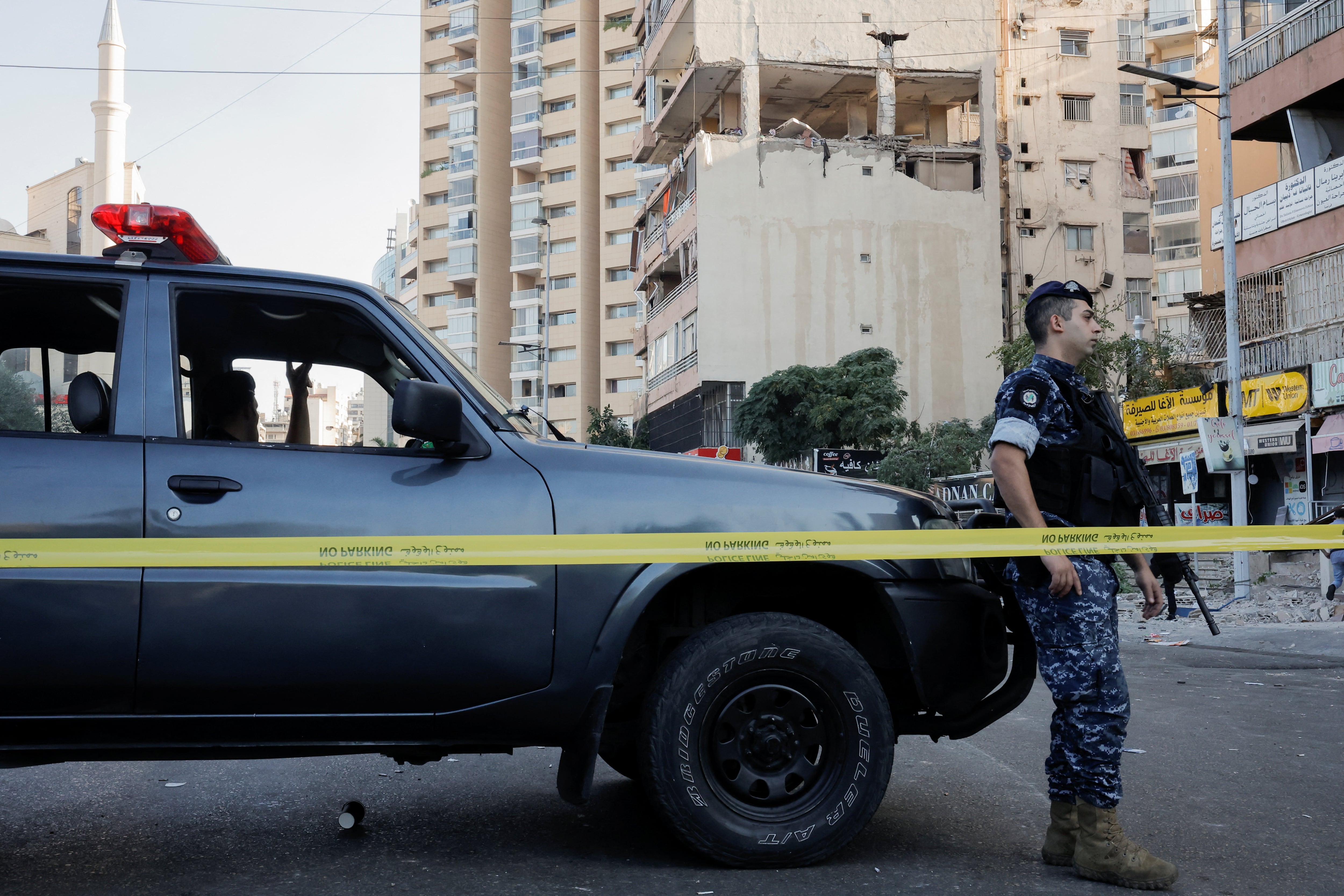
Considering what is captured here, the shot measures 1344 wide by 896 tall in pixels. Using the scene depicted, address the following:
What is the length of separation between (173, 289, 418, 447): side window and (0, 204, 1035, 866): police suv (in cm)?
2

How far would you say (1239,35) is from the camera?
28.0m

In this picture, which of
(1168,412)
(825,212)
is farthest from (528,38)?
(1168,412)

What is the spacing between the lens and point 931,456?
32094mm

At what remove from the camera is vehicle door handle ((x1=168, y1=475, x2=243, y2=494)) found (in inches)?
142

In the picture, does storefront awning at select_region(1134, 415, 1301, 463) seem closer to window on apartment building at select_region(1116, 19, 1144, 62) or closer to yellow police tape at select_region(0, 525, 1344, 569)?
yellow police tape at select_region(0, 525, 1344, 569)

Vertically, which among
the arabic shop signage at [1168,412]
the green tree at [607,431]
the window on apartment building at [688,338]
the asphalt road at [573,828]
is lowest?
the asphalt road at [573,828]

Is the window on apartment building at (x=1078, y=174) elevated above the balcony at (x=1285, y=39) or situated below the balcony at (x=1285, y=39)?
above

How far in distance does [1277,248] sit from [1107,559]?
23.5 m

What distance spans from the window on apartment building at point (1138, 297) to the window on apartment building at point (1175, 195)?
66.0 feet

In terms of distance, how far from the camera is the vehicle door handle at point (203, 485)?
3.60m

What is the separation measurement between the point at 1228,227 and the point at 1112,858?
→ 20.3 m

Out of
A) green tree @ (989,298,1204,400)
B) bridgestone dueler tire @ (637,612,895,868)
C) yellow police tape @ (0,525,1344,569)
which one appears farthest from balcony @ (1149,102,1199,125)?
bridgestone dueler tire @ (637,612,895,868)

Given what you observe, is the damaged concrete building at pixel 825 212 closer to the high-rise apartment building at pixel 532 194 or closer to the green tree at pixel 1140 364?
the green tree at pixel 1140 364

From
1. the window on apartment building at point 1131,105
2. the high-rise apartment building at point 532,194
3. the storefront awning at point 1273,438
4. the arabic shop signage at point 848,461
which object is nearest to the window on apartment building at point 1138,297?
the window on apartment building at point 1131,105
